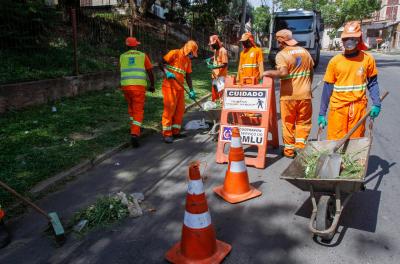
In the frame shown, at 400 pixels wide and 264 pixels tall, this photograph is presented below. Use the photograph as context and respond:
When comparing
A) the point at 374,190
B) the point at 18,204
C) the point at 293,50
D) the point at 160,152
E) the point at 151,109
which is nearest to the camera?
the point at 18,204

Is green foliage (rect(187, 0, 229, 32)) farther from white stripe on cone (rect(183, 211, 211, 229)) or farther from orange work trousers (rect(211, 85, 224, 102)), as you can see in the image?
white stripe on cone (rect(183, 211, 211, 229))

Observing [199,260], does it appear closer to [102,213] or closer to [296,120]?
[102,213]

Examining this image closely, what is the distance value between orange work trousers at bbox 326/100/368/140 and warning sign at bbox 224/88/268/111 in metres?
1.16

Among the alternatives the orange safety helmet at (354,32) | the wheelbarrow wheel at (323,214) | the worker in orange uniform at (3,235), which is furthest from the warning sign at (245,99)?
the worker in orange uniform at (3,235)

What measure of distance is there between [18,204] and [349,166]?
11.8 ft

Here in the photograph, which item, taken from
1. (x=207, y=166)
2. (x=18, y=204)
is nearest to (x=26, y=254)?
(x=18, y=204)

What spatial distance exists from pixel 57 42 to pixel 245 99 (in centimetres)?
696

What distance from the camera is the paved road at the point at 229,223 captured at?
3.14 meters

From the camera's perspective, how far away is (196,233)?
3.02m

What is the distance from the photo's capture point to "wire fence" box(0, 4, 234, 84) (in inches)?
327

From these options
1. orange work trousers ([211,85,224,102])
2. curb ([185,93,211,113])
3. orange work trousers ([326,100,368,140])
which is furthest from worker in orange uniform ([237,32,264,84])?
orange work trousers ([326,100,368,140])

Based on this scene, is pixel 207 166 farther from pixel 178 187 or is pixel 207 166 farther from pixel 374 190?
pixel 374 190

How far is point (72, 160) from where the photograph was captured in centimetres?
524

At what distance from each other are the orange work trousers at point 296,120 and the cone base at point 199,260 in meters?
2.69
